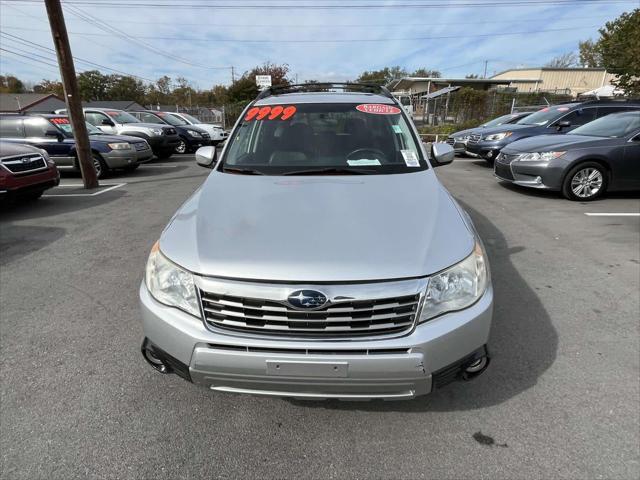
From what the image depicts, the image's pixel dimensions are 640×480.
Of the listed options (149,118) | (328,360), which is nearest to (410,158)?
(328,360)

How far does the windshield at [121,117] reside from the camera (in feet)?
43.1

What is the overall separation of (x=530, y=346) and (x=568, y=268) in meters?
1.81

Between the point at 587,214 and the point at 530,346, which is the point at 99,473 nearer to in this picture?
the point at 530,346

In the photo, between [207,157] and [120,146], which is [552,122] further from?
[120,146]

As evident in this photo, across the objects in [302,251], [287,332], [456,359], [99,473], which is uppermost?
[302,251]

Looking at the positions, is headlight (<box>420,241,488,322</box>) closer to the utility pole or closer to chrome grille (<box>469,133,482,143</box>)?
the utility pole

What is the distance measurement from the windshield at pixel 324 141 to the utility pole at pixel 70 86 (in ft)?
21.1

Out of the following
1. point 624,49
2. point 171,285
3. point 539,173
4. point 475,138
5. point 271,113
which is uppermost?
point 624,49

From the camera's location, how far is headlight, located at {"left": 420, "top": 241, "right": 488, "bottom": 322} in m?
1.78

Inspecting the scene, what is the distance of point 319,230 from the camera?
6.61 feet

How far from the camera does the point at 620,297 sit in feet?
11.5

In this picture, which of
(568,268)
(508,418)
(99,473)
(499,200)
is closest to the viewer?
(99,473)

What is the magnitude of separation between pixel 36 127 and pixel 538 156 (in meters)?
11.0

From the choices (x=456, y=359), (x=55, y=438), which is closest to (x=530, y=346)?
(x=456, y=359)
